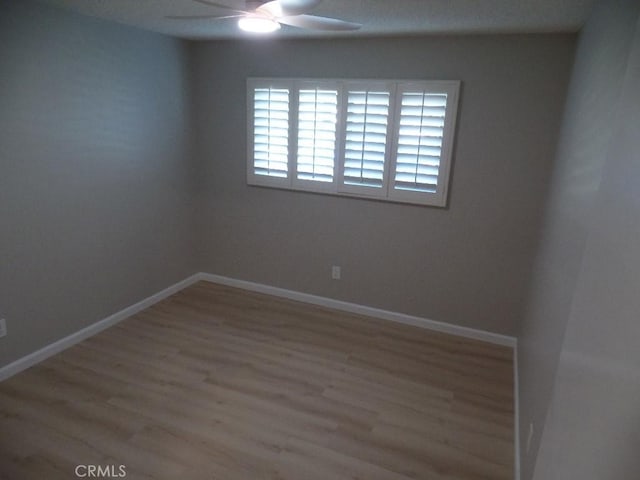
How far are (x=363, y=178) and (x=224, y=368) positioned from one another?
1.80 metres

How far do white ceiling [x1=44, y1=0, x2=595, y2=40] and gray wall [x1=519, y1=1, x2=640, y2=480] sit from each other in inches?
9.5

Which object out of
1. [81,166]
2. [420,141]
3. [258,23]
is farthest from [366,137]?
[81,166]

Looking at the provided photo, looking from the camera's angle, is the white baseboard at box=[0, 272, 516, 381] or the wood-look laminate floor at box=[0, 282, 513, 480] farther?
the white baseboard at box=[0, 272, 516, 381]

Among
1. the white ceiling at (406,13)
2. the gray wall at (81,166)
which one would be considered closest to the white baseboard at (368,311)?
the gray wall at (81,166)

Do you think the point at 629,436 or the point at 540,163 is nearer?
the point at 629,436

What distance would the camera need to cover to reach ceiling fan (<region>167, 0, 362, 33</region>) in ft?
6.03

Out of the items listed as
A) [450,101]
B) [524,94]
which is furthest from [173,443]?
[524,94]

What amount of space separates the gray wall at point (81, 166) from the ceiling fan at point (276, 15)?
1229 mm

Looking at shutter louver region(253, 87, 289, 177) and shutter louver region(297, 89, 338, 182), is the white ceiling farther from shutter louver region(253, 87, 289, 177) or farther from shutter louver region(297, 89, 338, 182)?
shutter louver region(253, 87, 289, 177)

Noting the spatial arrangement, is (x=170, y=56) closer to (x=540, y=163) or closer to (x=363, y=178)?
(x=363, y=178)

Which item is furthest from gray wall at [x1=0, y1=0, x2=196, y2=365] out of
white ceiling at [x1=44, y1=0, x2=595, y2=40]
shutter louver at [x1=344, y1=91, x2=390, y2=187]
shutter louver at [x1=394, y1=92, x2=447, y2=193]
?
shutter louver at [x1=394, y1=92, x2=447, y2=193]

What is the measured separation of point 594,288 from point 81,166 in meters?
3.10

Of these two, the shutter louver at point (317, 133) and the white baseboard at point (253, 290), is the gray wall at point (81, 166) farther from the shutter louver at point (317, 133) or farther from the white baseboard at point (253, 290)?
the shutter louver at point (317, 133)

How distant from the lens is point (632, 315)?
85 cm
